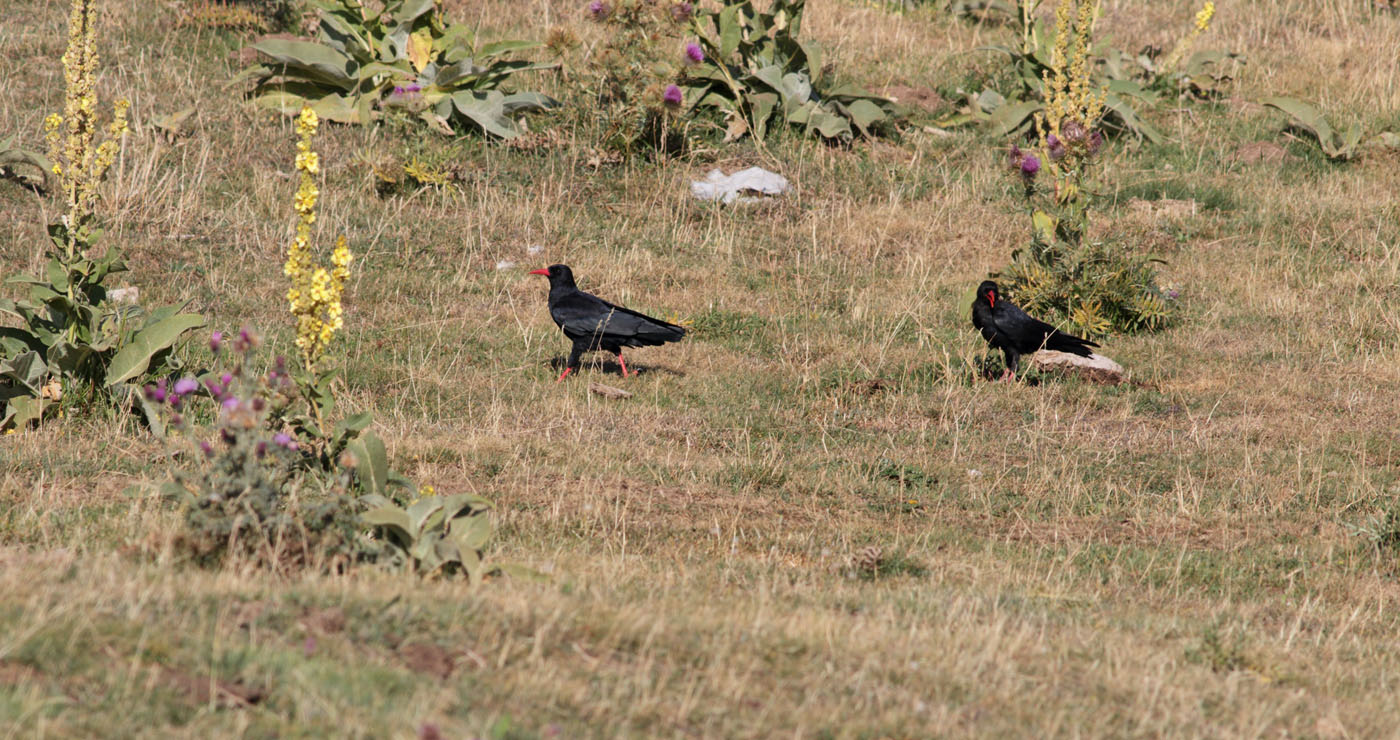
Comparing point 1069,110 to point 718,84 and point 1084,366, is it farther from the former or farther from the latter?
point 718,84

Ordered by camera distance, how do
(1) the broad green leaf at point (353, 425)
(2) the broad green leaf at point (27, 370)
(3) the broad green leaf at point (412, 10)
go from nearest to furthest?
1. (1) the broad green leaf at point (353, 425)
2. (2) the broad green leaf at point (27, 370)
3. (3) the broad green leaf at point (412, 10)

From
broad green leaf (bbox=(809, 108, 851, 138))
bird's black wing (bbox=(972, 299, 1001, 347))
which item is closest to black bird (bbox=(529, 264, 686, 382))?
bird's black wing (bbox=(972, 299, 1001, 347))

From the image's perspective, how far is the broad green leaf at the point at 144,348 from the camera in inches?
288

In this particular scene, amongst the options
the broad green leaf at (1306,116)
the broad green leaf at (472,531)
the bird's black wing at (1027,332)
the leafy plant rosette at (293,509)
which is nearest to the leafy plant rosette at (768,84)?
the broad green leaf at (1306,116)

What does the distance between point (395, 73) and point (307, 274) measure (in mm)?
8253

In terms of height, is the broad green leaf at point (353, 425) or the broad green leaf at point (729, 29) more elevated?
the broad green leaf at point (729, 29)

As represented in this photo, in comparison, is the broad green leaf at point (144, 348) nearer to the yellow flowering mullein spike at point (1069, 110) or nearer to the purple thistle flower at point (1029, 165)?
the purple thistle flower at point (1029, 165)

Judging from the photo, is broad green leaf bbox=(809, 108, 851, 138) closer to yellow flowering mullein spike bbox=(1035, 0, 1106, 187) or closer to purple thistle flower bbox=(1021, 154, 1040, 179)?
yellow flowering mullein spike bbox=(1035, 0, 1106, 187)

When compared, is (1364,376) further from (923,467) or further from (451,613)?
(451,613)

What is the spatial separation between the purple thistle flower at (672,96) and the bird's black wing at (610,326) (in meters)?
4.22

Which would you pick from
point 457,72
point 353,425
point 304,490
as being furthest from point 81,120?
point 457,72

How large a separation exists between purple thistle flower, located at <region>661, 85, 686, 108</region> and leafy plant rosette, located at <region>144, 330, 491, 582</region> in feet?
25.2

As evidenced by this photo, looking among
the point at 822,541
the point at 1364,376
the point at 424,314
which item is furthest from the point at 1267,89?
the point at 822,541

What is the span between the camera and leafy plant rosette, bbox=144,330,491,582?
4.96 m
